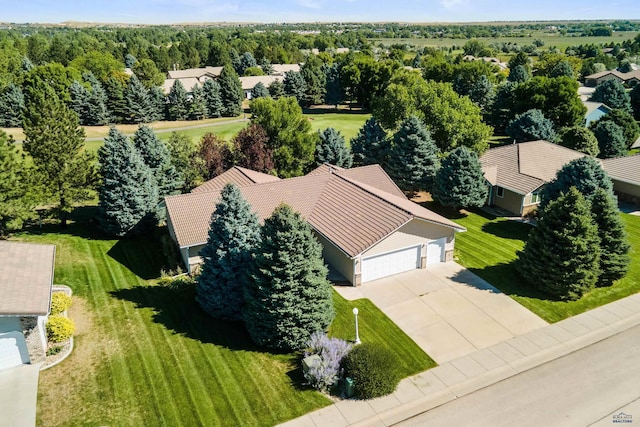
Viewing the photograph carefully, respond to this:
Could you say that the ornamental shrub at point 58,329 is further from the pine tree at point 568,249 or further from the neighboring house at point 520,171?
the neighboring house at point 520,171

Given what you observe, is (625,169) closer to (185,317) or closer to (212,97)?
(185,317)

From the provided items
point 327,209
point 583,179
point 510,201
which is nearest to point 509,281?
point 583,179

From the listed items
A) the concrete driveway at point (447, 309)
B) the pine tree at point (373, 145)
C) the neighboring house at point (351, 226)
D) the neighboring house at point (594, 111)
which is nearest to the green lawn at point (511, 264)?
the concrete driveway at point (447, 309)

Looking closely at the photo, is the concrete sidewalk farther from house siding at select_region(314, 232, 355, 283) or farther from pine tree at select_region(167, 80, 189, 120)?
pine tree at select_region(167, 80, 189, 120)

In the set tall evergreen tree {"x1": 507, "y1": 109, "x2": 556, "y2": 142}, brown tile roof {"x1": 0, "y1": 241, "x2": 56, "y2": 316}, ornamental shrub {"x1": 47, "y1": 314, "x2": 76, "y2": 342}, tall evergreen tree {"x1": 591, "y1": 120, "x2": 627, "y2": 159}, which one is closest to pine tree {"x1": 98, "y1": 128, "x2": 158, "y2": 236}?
brown tile roof {"x1": 0, "y1": 241, "x2": 56, "y2": 316}

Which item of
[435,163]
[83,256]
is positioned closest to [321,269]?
[83,256]
